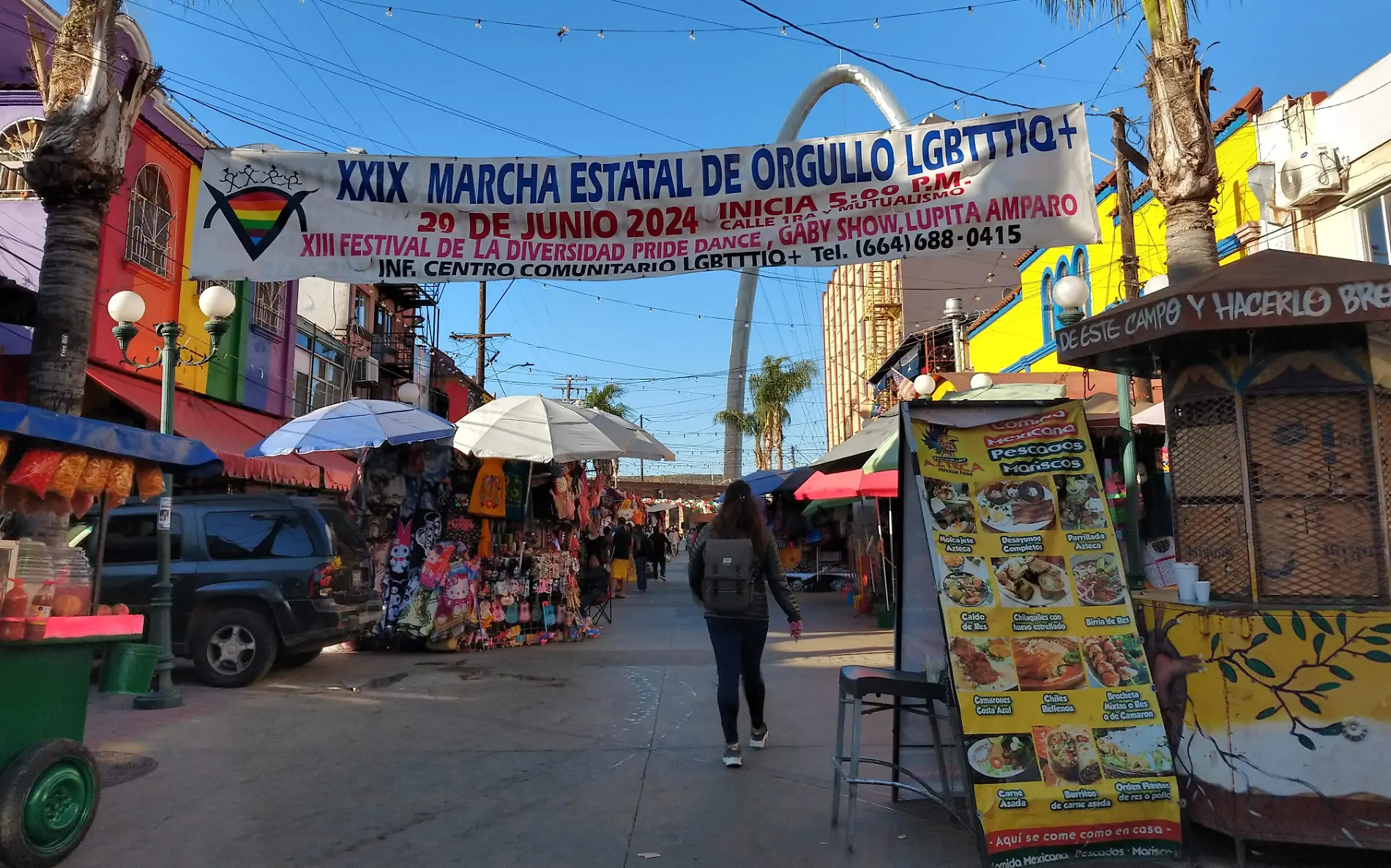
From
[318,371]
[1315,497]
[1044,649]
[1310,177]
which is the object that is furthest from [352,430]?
[318,371]

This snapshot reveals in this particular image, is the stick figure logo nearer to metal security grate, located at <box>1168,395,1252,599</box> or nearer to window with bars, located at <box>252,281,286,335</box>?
metal security grate, located at <box>1168,395,1252,599</box>

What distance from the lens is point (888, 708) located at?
4590mm

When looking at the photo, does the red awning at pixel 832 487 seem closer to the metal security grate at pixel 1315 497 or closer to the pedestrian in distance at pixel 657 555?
the metal security grate at pixel 1315 497

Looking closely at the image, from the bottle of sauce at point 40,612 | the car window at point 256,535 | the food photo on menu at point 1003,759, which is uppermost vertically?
the car window at point 256,535

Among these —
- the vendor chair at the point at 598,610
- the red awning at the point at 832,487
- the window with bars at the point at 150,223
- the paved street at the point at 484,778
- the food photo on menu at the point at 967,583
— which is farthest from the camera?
the window with bars at the point at 150,223

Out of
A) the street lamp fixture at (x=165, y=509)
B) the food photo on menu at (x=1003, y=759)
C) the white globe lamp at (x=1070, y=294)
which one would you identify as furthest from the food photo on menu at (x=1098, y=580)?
the street lamp fixture at (x=165, y=509)

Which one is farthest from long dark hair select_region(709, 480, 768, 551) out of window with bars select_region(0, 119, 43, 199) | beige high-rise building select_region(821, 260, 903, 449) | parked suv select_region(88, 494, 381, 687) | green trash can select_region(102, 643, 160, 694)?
beige high-rise building select_region(821, 260, 903, 449)

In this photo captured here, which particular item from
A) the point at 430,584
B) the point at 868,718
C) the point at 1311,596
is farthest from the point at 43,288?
Answer: the point at 1311,596

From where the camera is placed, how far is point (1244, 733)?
3.94 m

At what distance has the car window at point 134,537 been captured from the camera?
927cm

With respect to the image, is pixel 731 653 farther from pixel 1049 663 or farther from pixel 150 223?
pixel 150 223

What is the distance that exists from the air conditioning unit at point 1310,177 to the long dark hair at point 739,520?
11149mm

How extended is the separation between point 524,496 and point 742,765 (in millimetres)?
7120

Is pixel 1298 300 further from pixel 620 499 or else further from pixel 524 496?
pixel 620 499
